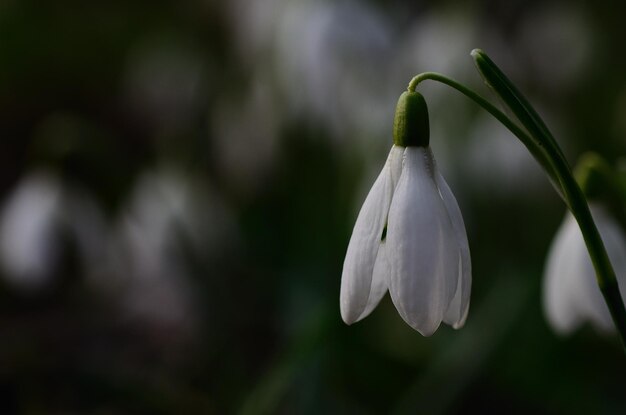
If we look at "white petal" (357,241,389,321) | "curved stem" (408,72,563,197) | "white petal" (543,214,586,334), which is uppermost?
"curved stem" (408,72,563,197)

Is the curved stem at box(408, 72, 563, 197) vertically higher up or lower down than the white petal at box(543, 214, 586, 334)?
higher up

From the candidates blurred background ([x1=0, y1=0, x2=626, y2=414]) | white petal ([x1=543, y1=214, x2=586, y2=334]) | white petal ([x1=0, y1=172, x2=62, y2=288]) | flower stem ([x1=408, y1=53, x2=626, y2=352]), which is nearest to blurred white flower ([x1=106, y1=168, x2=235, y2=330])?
blurred background ([x1=0, y1=0, x2=626, y2=414])

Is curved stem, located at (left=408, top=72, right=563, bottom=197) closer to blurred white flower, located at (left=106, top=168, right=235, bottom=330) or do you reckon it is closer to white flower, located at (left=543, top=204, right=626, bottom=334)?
white flower, located at (left=543, top=204, right=626, bottom=334)

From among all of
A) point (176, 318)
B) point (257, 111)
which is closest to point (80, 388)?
point (257, 111)

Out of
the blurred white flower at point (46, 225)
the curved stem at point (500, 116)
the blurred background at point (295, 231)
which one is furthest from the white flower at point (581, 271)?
the blurred white flower at point (46, 225)

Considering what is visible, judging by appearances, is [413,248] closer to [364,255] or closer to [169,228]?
[364,255]

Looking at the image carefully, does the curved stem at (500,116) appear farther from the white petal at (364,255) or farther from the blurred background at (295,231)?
the blurred background at (295,231)

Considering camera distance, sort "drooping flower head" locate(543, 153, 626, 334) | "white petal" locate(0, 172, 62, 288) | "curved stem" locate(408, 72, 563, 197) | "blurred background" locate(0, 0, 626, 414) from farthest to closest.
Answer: "white petal" locate(0, 172, 62, 288) < "blurred background" locate(0, 0, 626, 414) < "drooping flower head" locate(543, 153, 626, 334) < "curved stem" locate(408, 72, 563, 197)

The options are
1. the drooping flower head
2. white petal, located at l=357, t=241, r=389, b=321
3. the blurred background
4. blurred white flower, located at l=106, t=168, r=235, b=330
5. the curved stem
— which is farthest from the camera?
blurred white flower, located at l=106, t=168, r=235, b=330
